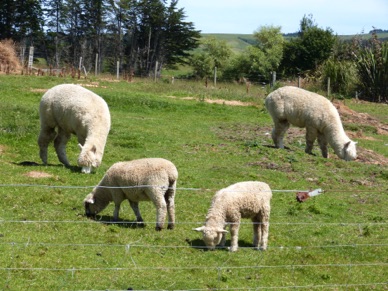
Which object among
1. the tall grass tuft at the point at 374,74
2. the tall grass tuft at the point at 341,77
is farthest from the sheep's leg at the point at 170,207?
the tall grass tuft at the point at 374,74

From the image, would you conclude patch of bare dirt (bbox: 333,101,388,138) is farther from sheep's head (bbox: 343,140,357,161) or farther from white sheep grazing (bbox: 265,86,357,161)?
sheep's head (bbox: 343,140,357,161)

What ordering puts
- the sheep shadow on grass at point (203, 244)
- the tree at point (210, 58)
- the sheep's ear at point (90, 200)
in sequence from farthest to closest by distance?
the tree at point (210, 58)
the sheep's ear at point (90, 200)
the sheep shadow on grass at point (203, 244)

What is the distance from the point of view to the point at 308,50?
6019cm

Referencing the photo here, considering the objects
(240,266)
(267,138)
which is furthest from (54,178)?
(267,138)

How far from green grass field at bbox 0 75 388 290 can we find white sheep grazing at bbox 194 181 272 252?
0.23 metres

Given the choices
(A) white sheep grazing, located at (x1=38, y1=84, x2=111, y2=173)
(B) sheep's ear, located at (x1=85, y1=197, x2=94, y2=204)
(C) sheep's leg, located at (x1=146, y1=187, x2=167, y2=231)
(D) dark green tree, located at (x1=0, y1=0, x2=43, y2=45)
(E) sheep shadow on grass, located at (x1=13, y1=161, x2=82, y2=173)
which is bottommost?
(E) sheep shadow on grass, located at (x1=13, y1=161, x2=82, y2=173)

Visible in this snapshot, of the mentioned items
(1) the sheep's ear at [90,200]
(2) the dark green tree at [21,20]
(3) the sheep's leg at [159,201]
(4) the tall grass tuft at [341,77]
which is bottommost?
(1) the sheep's ear at [90,200]

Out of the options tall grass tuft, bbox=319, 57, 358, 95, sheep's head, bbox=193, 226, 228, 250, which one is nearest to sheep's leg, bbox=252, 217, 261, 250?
sheep's head, bbox=193, 226, 228, 250

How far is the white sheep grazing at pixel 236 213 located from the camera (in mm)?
9891

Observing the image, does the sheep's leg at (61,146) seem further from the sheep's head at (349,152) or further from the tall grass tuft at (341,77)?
the tall grass tuft at (341,77)

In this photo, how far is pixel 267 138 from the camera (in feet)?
77.9

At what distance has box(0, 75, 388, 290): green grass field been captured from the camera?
28.9 ft

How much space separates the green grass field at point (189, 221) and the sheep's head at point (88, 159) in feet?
0.84

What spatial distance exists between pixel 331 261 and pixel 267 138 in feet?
44.8
